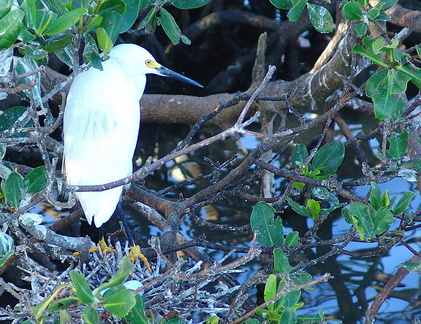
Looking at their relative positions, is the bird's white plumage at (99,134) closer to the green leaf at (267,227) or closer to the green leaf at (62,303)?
the green leaf at (267,227)

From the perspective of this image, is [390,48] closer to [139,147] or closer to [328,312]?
[328,312]

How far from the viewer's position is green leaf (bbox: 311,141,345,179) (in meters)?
2.26

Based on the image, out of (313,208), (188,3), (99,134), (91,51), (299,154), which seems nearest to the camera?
(91,51)

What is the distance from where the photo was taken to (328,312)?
3480 mm

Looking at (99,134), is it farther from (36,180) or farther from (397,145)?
(397,145)

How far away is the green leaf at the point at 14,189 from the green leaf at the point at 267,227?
655 mm

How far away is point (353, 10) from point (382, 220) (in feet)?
1.81

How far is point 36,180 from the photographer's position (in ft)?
6.12

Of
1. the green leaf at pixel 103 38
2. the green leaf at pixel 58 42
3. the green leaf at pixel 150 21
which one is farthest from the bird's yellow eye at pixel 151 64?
the green leaf at pixel 58 42

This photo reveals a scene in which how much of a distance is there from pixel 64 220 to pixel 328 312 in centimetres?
138

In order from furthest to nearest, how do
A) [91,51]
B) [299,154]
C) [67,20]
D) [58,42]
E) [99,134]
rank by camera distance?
[99,134]
[299,154]
[91,51]
[58,42]
[67,20]

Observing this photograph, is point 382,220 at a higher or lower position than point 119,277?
lower

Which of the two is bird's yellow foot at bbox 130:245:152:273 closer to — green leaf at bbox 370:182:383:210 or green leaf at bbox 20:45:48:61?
green leaf at bbox 370:182:383:210

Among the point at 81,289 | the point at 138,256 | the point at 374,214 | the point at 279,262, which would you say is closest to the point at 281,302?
the point at 279,262
